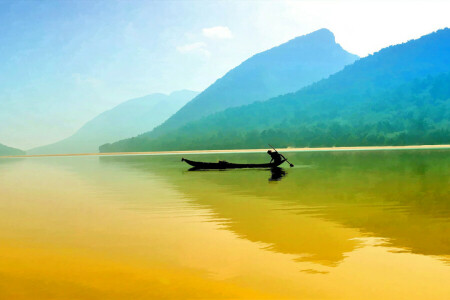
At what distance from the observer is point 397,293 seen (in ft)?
35.0

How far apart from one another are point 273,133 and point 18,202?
6835 inches

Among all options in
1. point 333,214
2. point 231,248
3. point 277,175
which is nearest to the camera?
point 231,248

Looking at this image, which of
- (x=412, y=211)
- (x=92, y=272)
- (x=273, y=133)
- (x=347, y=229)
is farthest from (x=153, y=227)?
(x=273, y=133)

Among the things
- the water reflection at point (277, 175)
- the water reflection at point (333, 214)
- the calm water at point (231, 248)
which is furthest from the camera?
the water reflection at point (277, 175)

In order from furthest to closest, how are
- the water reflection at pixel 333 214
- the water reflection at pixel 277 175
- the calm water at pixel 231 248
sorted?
the water reflection at pixel 277 175 < the water reflection at pixel 333 214 < the calm water at pixel 231 248

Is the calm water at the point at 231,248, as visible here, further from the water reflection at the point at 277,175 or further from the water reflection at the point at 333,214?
the water reflection at the point at 277,175

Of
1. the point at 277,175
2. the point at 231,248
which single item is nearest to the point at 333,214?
the point at 231,248

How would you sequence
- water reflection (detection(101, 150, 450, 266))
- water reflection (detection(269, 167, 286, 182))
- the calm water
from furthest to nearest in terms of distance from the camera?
Result: water reflection (detection(269, 167, 286, 182)) < water reflection (detection(101, 150, 450, 266)) < the calm water

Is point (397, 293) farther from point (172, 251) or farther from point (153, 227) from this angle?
point (153, 227)

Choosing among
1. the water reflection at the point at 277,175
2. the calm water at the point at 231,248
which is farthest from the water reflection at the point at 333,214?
the water reflection at the point at 277,175

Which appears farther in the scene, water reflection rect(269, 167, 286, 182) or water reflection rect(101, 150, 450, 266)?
water reflection rect(269, 167, 286, 182)

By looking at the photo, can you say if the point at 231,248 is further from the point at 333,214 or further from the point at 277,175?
the point at 277,175

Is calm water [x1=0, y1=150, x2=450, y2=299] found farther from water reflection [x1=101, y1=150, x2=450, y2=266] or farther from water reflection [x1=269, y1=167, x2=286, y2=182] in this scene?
water reflection [x1=269, y1=167, x2=286, y2=182]

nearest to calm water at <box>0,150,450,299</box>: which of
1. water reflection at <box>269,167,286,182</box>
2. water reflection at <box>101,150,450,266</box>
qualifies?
water reflection at <box>101,150,450,266</box>
